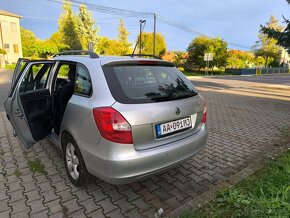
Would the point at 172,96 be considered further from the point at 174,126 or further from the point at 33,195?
the point at 33,195

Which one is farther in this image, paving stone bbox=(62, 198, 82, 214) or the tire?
the tire

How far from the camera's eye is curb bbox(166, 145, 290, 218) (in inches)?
97.6

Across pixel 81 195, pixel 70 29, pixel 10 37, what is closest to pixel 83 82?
pixel 81 195

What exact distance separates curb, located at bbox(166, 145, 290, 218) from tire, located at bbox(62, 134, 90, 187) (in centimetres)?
111

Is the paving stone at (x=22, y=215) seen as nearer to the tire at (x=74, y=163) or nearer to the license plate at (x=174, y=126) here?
the tire at (x=74, y=163)

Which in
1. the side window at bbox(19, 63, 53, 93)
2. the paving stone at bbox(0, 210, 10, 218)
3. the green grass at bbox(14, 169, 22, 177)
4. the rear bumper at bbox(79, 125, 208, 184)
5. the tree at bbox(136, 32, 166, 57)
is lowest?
the paving stone at bbox(0, 210, 10, 218)

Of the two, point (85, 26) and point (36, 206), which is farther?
point (85, 26)

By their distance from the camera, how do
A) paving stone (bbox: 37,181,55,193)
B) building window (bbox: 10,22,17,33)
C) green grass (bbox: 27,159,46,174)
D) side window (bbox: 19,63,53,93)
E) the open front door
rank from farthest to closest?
building window (bbox: 10,22,17,33) < side window (bbox: 19,63,53,93) < green grass (bbox: 27,159,46,174) < the open front door < paving stone (bbox: 37,181,55,193)

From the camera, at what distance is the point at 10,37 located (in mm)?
46500

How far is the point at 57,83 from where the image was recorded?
368 cm

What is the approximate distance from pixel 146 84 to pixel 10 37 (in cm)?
5404

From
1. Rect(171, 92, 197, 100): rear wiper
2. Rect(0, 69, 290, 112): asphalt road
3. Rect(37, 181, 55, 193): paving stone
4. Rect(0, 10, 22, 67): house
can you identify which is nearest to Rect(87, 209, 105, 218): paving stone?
Rect(37, 181, 55, 193): paving stone

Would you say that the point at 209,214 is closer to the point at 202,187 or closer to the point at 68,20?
the point at 202,187

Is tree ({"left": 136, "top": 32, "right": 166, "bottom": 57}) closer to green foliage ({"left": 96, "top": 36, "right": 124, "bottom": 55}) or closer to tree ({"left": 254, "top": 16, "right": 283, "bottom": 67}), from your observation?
green foliage ({"left": 96, "top": 36, "right": 124, "bottom": 55})
